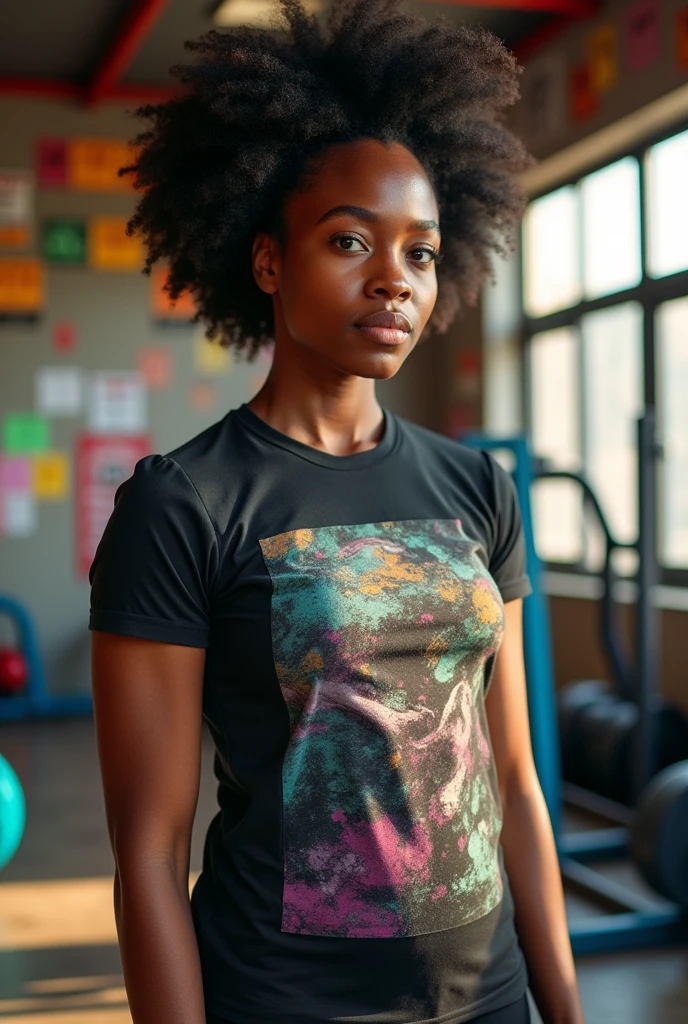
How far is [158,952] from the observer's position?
981 millimetres

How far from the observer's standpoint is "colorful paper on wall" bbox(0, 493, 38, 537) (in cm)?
612

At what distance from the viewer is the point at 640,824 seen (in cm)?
303

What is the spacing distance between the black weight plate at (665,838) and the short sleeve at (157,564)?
7.47ft

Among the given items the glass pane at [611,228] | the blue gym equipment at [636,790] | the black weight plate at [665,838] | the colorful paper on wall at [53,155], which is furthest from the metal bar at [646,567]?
the colorful paper on wall at [53,155]

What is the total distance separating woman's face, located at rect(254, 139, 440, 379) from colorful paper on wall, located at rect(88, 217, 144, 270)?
17.3 feet

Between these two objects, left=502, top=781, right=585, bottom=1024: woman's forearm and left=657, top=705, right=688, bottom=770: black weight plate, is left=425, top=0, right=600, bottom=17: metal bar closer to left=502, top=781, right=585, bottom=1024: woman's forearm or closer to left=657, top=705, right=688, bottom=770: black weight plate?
left=657, top=705, right=688, bottom=770: black weight plate

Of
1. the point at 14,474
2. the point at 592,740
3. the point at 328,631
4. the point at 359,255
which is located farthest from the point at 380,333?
the point at 14,474

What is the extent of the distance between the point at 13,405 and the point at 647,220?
3369 mm

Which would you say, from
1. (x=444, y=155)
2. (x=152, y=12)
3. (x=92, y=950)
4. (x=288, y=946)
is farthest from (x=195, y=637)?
(x=152, y=12)

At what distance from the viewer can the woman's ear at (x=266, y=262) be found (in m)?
1.18

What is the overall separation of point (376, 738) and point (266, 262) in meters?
0.50

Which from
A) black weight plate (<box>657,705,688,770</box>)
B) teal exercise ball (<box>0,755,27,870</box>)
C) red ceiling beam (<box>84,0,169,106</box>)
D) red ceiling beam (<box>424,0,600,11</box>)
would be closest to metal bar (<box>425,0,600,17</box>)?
red ceiling beam (<box>424,0,600,11</box>)

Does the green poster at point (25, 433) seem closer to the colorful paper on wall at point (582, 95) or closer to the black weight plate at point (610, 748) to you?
the colorful paper on wall at point (582, 95)

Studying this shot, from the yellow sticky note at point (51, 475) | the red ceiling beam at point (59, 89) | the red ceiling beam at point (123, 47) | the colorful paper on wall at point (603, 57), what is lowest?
the yellow sticky note at point (51, 475)
